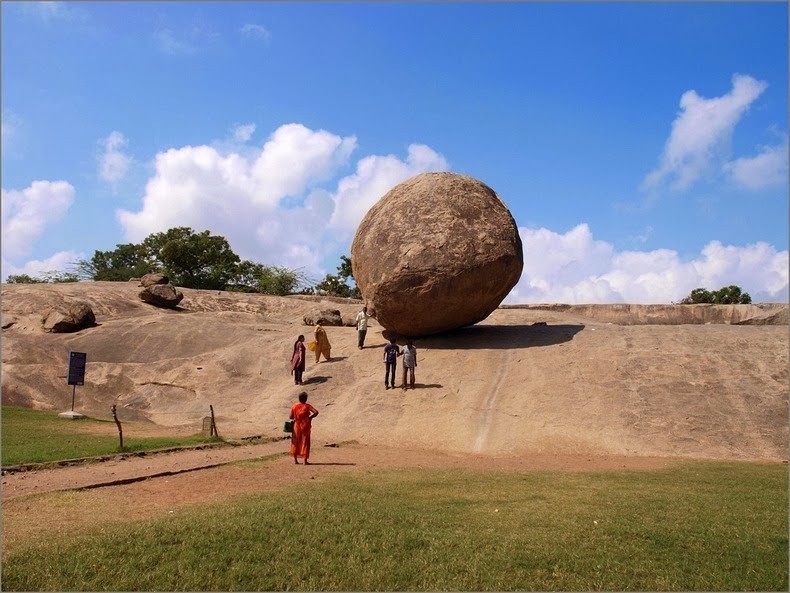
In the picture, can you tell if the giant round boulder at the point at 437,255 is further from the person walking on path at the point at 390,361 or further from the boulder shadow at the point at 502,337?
the person walking on path at the point at 390,361

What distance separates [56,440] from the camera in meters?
11.3

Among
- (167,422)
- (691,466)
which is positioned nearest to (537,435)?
(691,466)

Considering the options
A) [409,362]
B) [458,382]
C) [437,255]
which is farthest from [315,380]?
[437,255]

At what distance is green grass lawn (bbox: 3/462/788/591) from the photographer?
4.85 meters

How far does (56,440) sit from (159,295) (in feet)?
43.9

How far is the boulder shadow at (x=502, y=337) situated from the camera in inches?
709

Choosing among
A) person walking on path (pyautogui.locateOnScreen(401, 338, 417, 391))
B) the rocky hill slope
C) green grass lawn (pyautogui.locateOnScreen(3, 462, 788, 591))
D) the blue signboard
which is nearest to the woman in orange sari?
green grass lawn (pyautogui.locateOnScreen(3, 462, 788, 591))

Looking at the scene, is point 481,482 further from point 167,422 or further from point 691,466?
point 167,422

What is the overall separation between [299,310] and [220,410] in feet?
37.2

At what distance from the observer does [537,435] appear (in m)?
13.2

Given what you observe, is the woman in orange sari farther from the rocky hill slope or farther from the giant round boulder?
the giant round boulder

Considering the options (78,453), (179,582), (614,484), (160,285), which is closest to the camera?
(179,582)

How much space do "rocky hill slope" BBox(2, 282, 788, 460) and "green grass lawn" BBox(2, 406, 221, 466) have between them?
189 cm

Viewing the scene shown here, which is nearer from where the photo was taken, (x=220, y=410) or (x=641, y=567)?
(x=641, y=567)
